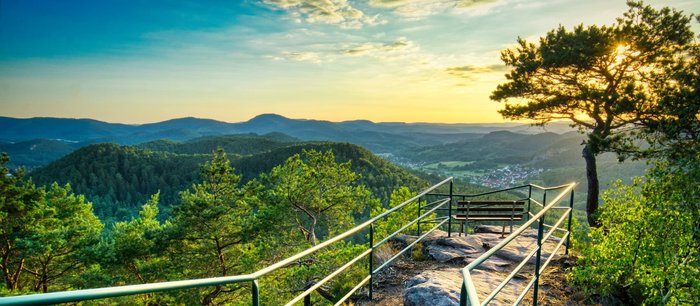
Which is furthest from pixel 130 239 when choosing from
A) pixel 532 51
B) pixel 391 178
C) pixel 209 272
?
pixel 391 178

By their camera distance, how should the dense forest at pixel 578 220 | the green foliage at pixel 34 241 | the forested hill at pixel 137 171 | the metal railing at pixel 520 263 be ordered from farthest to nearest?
1. the forested hill at pixel 137 171
2. the green foliage at pixel 34 241
3. the dense forest at pixel 578 220
4. the metal railing at pixel 520 263

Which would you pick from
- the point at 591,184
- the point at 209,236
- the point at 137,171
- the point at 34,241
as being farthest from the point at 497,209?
the point at 137,171

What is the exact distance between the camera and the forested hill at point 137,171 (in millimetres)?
107188

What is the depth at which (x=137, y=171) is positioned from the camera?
127 meters

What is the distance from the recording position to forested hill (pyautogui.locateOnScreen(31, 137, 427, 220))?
107 m

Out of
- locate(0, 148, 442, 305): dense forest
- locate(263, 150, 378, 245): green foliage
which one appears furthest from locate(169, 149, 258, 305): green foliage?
locate(263, 150, 378, 245): green foliage

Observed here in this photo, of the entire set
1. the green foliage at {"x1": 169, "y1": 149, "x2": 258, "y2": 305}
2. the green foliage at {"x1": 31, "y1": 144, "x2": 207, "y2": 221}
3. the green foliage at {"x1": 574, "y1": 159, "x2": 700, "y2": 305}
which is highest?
the green foliage at {"x1": 574, "y1": 159, "x2": 700, "y2": 305}

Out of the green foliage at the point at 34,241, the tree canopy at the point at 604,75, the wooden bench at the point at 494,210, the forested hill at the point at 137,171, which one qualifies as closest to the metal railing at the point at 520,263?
the wooden bench at the point at 494,210

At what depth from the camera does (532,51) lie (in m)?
12.7

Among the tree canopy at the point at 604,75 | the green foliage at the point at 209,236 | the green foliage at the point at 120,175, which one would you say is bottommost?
the green foliage at the point at 120,175

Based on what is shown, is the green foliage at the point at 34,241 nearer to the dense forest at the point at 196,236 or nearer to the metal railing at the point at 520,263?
the dense forest at the point at 196,236

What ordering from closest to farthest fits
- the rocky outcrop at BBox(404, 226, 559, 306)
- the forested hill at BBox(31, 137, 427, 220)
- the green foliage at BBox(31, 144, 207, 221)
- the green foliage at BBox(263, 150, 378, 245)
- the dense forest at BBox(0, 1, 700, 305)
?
the rocky outcrop at BBox(404, 226, 559, 306), the dense forest at BBox(0, 1, 700, 305), the green foliage at BBox(263, 150, 378, 245), the forested hill at BBox(31, 137, 427, 220), the green foliage at BBox(31, 144, 207, 221)

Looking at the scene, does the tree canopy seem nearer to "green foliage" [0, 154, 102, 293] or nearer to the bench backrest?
the bench backrest

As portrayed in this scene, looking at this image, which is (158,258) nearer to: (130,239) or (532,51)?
(130,239)
